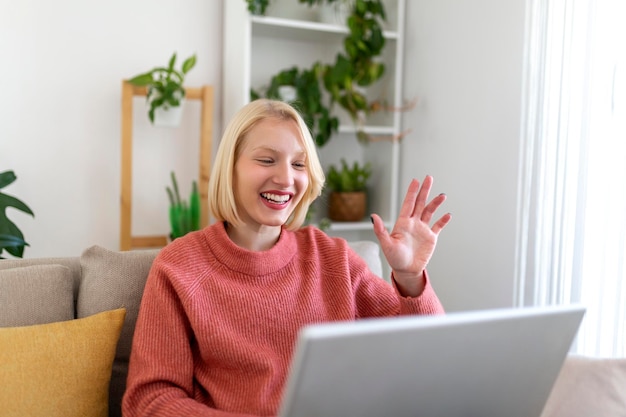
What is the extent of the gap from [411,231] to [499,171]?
3.66 ft

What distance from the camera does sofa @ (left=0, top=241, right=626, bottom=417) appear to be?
1206 millimetres

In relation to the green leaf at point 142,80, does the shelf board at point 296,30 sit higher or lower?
higher

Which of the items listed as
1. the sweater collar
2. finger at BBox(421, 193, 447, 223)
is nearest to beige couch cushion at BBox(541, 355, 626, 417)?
finger at BBox(421, 193, 447, 223)

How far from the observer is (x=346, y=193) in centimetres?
282

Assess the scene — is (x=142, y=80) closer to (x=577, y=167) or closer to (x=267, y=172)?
(x=267, y=172)

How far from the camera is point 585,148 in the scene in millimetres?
1933

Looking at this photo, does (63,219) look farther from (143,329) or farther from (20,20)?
(143,329)

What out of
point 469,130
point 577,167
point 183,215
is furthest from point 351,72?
point 577,167

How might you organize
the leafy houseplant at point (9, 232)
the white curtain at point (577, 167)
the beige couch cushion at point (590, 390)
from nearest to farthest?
1. the beige couch cushion at point (590, 390)
2. the white curtain at point (577, 167)
3. the leafy houseplant at point (9, 232)

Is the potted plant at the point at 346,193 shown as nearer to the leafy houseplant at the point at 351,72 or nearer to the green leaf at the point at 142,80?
the leafy houseplant at the point at 351,72

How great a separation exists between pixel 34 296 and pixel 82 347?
0.59 ft

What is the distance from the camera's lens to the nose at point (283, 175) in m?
1.34

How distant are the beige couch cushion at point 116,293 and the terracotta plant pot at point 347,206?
1.42 meters

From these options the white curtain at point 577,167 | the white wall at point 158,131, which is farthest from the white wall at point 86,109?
the white curtain at point 577,167
